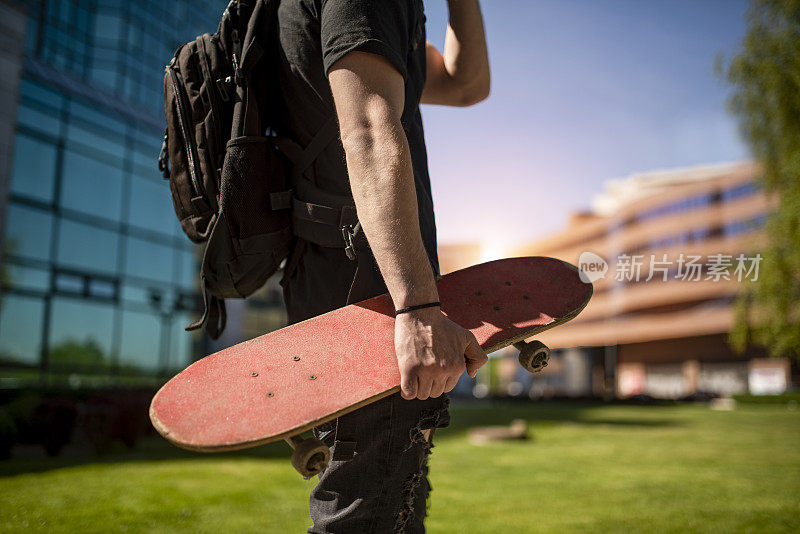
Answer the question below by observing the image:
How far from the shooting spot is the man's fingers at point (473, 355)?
114cm

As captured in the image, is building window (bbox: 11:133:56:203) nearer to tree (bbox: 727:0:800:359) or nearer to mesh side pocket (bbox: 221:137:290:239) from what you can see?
mesh side pocket (bbox: 221:137:290:239)

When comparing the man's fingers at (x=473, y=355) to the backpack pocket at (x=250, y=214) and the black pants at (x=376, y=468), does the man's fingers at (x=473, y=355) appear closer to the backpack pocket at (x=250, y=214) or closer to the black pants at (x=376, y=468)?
the black pants at (x=376, y=468)

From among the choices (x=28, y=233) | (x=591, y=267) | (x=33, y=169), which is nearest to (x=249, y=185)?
(x=591, y=267)

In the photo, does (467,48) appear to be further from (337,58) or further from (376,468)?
(376,468)

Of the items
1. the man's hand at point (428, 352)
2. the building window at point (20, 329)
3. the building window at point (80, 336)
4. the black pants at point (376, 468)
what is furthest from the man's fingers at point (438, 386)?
the building window at point (80, 336)

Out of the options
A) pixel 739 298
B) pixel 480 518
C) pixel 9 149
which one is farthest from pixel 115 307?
pixel 739 298

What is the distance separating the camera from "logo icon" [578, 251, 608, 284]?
154 centimetres

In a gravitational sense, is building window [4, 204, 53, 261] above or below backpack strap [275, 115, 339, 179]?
above

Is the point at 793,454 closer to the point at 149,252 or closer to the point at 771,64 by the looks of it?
the point at 771,64

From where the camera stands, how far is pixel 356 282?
52.2 inches

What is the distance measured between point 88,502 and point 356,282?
5306 millimetres

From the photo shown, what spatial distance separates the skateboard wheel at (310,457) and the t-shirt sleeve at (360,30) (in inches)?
30.4

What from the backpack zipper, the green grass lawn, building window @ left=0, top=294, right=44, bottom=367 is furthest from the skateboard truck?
building window @ left=0, top=294, right=44, bottom=367

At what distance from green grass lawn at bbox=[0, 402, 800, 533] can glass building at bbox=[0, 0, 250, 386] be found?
284 inches
